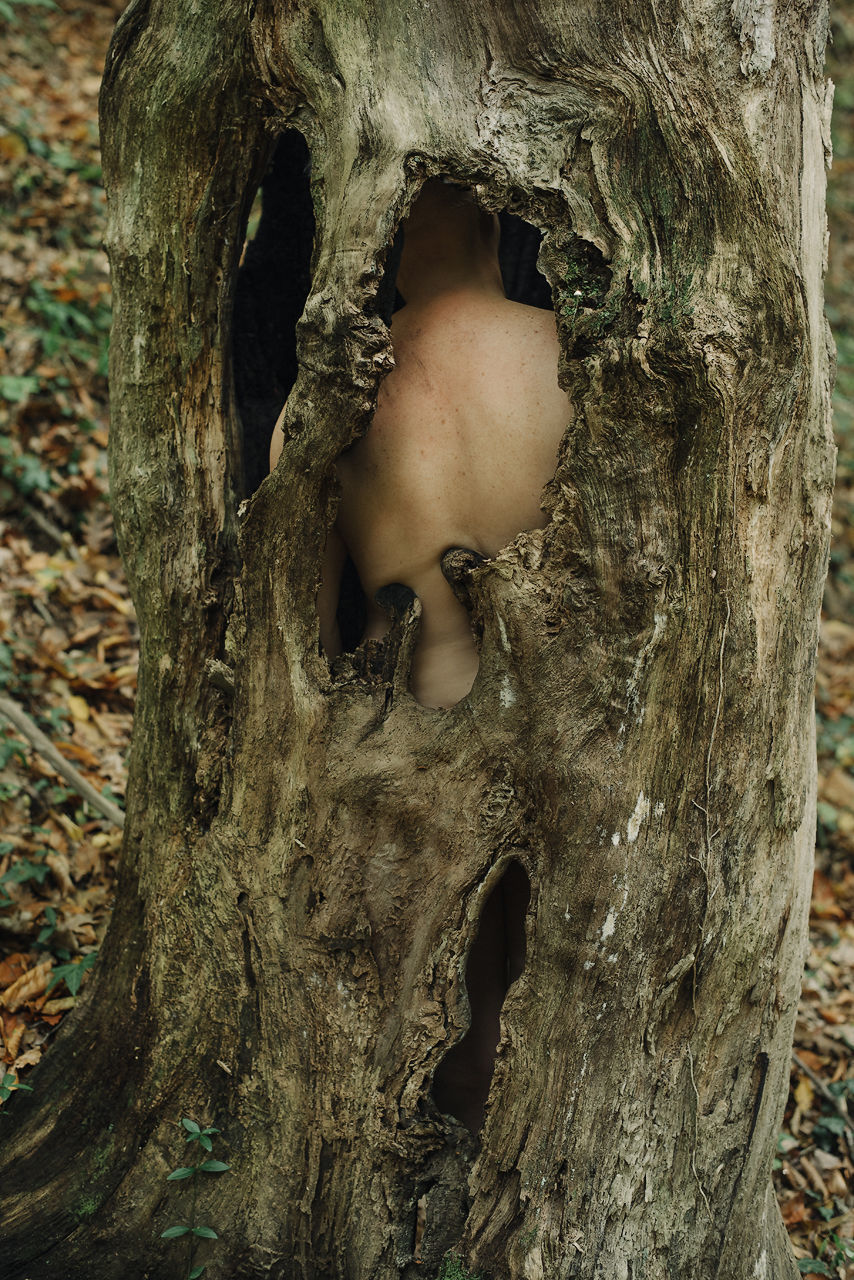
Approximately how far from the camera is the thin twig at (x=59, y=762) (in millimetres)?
3561

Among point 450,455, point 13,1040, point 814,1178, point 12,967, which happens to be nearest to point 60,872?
point 12,967

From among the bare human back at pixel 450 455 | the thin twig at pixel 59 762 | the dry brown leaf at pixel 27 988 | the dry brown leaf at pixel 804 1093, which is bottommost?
the dry brown leaf at pixel 27 988

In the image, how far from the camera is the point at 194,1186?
7.39 feet

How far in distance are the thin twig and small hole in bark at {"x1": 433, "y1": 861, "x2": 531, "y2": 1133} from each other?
61.8 inches

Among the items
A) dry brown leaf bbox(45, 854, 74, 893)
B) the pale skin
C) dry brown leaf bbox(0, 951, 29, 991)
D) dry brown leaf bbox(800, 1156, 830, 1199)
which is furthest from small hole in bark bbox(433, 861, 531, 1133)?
dry brown leaf bbox(45, 854, 74, 893)

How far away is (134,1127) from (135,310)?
6.20 ft

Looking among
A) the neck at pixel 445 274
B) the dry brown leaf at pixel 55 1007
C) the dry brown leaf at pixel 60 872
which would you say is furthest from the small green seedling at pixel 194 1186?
the neck at pixel 445 274

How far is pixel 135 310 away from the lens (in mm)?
2436

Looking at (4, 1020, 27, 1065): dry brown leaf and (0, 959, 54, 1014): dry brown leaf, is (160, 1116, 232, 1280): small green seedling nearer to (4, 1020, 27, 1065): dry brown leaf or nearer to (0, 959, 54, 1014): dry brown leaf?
(4, 1020, 27, 1065): dry brown leaf

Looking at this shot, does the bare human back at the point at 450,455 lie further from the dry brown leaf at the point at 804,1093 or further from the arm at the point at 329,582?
the dry brown leaf at the point at 804,1093

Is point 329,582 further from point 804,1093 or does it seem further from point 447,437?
point 804,1093

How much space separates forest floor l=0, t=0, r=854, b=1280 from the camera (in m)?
3.19

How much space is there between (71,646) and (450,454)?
2774mm

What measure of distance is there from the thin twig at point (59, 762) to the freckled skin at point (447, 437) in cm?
153
